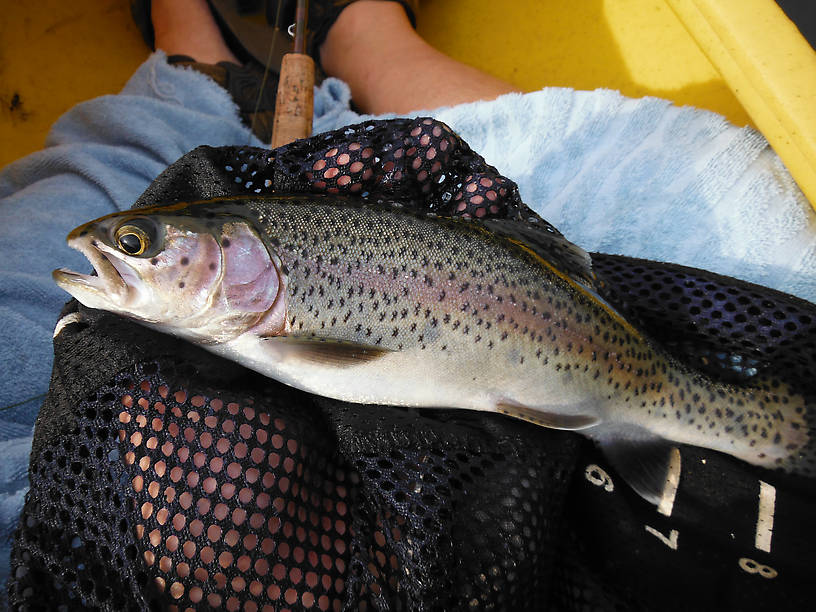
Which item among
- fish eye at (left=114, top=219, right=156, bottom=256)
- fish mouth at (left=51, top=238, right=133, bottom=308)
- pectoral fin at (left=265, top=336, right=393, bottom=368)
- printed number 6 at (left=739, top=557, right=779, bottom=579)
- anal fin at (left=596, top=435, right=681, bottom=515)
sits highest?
fish eye at (left=114, top=219, right=156, bottom=256)

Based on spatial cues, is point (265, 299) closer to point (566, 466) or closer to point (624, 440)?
point (566, 466)

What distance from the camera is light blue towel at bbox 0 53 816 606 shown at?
75.4 inches

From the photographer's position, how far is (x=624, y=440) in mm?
1455

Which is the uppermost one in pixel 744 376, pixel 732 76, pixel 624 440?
pixel 732 76

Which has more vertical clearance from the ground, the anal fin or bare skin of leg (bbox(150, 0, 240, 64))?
bare skin of leg (bbox(150, 0, 240, 64))

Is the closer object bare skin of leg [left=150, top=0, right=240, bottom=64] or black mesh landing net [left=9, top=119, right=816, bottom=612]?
black mesh landing net [left=9, top=119, right=816, bottom=612]

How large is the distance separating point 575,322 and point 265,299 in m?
0.84

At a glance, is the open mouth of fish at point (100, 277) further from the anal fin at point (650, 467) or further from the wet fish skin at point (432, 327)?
the anal fin at point (650, 467)

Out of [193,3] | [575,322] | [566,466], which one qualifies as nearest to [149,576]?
[566,466]

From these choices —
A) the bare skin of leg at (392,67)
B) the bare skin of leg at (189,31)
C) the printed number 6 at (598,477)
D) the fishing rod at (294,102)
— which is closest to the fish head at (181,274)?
the fishing rod at (294,102)

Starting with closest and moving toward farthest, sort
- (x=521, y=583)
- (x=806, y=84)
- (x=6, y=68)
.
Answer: (x=521, y=583)
(x=806, y=84)
(x=6, y=68)

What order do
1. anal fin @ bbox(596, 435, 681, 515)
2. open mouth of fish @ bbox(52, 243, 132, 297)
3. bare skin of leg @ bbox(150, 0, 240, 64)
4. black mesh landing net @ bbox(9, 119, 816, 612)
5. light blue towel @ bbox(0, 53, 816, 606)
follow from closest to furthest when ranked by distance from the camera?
black mesh landing net @ bbox(9, 119, 816, 612) < open mouth of fish @ bbox(52, 243, 132, 297) < anal fin @ bbox(596, 435, 681, 515) < light blue towel @ bbox(0, 53, 816, 606) < bare skin of leg @ bbox(150, 0, 240, 64)

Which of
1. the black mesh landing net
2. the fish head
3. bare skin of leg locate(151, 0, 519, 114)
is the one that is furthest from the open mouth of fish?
bare skin of leg locate(151, 0, 519, 114)

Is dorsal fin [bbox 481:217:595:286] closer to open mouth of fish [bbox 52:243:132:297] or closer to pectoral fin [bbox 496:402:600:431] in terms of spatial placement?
pectoral fin [bbox 496:402:600:431]
